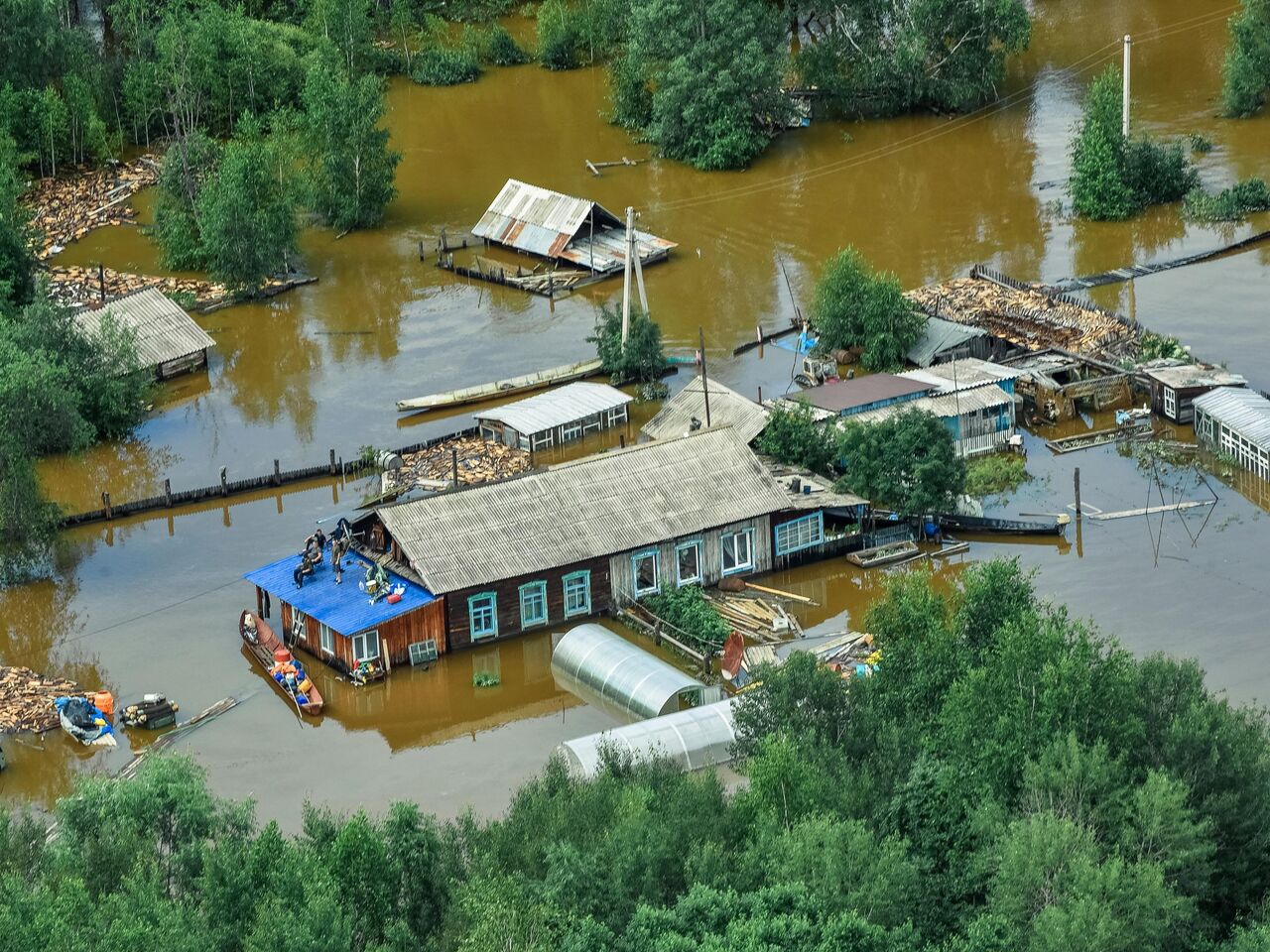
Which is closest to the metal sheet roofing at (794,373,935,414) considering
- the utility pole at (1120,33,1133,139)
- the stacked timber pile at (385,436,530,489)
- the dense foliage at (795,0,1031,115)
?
the stacked timber pile at (385,436,530,489)

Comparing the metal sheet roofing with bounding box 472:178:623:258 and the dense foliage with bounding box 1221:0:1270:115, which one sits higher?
the dense foliage with bounding box 1221:0:1270:115

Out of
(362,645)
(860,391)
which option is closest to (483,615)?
(362,645)

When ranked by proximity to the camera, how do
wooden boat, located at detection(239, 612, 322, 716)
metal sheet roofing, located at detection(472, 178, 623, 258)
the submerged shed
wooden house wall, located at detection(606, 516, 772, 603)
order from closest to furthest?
wooden boat, located at detection(239, 612, 322, 716) → wooden house wall, located at detection(606, 516, 772, 603) → the submerged shed → metal sheet roofing, located at detection(472, 178, 623, 258)

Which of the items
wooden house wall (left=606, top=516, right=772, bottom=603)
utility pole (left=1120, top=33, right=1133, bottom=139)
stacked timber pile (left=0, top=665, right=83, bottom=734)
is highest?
utility pole (left=1120, top=33, right=1133, bottom=139)

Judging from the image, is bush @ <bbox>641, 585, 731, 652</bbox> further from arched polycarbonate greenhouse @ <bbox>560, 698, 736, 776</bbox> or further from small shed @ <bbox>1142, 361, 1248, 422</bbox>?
small shed @ <bbox>1142, 361, 1248, 422</bbox>

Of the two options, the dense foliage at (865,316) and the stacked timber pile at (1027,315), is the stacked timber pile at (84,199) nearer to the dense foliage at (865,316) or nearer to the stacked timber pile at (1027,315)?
the dense foliage at (865,316)

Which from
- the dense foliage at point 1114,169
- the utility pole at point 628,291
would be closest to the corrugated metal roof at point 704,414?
the utility pole at point 628,291

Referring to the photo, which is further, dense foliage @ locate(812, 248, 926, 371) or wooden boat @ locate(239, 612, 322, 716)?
dense foliage @ locate(812, 248, 926, 371)
